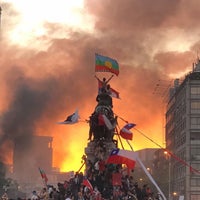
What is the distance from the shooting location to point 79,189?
31859 mm

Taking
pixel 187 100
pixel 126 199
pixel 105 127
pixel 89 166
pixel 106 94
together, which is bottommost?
pixel 126 199

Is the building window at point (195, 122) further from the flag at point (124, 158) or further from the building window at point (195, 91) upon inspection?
the flag at point (124, 158)

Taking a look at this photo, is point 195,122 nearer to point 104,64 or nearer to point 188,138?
point 188,138

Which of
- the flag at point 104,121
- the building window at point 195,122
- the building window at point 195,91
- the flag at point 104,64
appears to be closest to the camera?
the flag at point 104,121

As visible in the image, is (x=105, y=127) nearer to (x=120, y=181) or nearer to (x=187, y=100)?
(x=120, y=181)

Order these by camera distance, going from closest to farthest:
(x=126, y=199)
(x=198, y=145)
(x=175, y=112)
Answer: (x=126, y=199) < (x=198, y=145) < (x=175, y=112)

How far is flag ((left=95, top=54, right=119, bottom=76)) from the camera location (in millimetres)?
36656

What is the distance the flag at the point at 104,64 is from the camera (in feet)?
120

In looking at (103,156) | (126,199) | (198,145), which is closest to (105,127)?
(103,156)

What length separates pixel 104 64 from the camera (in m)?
36.9

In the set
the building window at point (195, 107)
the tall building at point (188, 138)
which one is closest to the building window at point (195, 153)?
the tall building at point (188, 138)

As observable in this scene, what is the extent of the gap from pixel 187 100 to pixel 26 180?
105 metres

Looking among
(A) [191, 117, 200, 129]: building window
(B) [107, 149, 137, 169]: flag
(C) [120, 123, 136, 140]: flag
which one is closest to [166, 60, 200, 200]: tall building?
(A) [191, 117, 200, 129]: building window

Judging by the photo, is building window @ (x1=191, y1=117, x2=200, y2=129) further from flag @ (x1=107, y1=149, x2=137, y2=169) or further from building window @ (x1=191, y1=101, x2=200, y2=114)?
flag @ (x1=107, y1=149, x2=137, y2=169)
